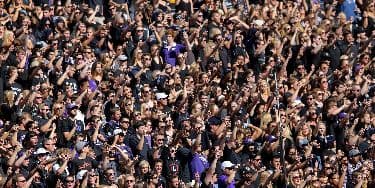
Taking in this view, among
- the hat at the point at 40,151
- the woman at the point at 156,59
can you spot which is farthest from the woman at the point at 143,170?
the woman at the point at 156,59

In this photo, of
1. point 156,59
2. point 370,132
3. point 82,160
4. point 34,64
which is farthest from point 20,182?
point 370,132

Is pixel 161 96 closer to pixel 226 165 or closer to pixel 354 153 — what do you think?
pixel 226 165

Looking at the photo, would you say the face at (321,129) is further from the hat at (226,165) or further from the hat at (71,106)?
the hat at (71,106)

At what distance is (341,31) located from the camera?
28.0m

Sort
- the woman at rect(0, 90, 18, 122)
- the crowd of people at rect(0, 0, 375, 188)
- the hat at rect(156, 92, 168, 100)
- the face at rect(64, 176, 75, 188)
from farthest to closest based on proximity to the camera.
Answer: the hat at rect(156, 92, 168, 100)
the woman at rect(0, 90, 18, 122)
the crowd of people at rect(0, 0, 375, 188)
the face at rect(64, 176, 75, 188)

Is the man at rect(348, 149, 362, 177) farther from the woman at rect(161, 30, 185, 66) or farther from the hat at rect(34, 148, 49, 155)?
the hat at rect(34, 148, 49, 155)

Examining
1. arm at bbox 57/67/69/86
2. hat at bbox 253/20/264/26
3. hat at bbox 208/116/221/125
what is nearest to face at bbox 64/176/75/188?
arm at bbox 57/67/69/86

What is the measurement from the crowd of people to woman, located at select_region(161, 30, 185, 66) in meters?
0.02

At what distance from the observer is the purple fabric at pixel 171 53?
2572 centimetres

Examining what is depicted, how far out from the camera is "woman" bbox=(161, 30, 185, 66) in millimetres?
25734

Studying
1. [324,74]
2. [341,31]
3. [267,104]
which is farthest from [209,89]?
[341,31]

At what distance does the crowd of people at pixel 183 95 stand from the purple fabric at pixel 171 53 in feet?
0.08

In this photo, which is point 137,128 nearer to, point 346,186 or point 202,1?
point 346,186

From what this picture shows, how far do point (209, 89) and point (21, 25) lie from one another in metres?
4.02
